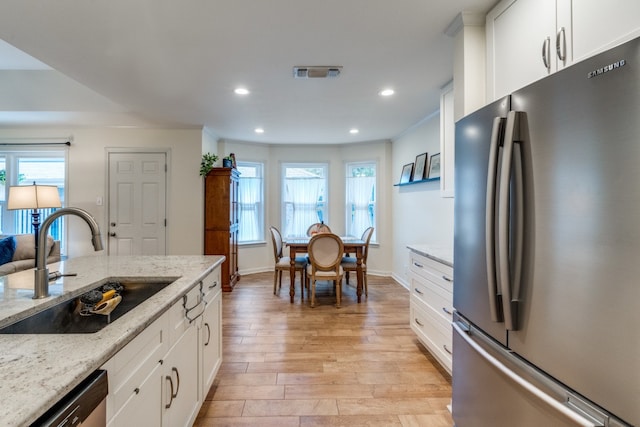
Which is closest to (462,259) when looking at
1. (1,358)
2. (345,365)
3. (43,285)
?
(345,365)

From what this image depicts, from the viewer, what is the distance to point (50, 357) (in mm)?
812

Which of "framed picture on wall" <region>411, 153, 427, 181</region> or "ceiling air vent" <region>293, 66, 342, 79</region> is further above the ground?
"ceiling air vent" <region>293, 66, 342, 79</region>

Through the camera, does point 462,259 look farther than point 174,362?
Yes

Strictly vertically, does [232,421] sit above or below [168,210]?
below

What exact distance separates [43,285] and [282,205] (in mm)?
4627

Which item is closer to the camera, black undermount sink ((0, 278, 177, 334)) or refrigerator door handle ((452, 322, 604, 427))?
refrigerator door handle ((452, 322, 604, 427))

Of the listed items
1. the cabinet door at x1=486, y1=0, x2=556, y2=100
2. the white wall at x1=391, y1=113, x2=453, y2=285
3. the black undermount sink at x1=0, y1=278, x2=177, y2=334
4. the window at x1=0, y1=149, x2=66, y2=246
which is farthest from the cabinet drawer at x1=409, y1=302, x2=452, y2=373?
the window at x1=0, y1=149, x2=66, y2=246

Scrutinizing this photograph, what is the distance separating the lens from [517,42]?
1.56 meters

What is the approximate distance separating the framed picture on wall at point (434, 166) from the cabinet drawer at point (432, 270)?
1.34 meters

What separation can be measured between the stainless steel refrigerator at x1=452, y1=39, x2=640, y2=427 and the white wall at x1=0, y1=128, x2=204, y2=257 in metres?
4.10

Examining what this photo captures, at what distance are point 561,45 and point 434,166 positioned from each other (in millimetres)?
2499

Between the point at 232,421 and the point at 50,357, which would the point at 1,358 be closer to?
the point at 50,357

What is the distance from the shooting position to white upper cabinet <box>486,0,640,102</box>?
1.06 meters

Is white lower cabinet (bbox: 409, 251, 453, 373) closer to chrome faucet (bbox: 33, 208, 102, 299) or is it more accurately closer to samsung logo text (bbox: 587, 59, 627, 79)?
samsung logo text (bbox: 587, 59, 627, 79)
